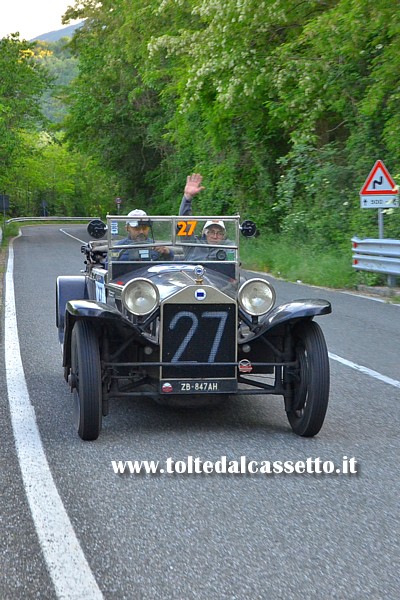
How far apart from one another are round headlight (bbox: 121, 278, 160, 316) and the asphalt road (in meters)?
0.83

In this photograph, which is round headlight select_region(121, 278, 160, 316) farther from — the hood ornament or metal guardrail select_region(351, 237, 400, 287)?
metal guardrail select_region(351, 237, 400, 287)

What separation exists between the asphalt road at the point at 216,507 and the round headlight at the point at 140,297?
0.83 metres

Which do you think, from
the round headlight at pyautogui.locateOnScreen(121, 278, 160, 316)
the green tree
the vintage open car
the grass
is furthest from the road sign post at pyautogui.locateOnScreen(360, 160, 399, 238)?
the green tree

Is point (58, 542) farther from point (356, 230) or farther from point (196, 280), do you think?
point (356, 230)

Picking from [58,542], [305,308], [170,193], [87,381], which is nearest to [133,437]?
[87,381]

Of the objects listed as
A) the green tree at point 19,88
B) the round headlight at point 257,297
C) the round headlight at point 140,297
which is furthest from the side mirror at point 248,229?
the green tree at point 19,88

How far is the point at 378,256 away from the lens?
16.8 m

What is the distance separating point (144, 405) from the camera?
267 inches

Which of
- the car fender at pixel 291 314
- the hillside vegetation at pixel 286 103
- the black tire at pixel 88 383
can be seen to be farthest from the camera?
the hillside vegetation at pixel 286 103

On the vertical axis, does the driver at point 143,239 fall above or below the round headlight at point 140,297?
above

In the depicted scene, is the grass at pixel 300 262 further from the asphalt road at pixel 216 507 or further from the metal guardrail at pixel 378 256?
the asphalt road at pixel 216 507

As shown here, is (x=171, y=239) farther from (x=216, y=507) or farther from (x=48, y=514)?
(x=48, y=514)

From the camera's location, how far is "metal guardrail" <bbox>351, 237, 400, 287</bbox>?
15938 millimetres

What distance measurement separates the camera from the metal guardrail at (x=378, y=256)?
15.9 m
